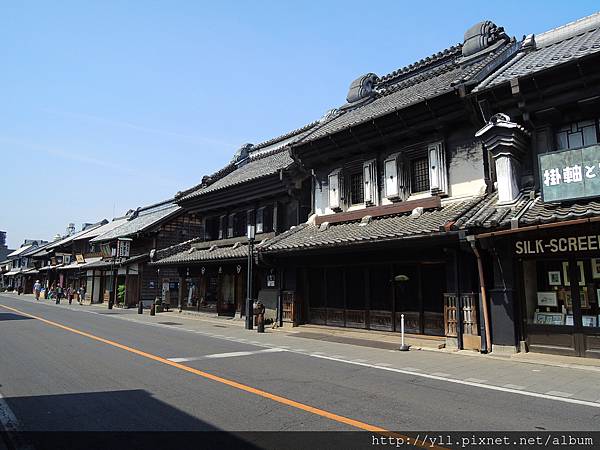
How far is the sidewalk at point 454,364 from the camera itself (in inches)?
323

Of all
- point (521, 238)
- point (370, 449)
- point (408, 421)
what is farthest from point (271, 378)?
point (521, 238)

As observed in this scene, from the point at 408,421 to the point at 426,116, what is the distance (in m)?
11.4

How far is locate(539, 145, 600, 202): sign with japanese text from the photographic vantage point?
1019cm

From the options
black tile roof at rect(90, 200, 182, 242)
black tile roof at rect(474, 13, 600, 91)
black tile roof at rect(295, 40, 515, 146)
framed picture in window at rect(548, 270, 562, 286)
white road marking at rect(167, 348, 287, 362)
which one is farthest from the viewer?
black tile roof at rect(90, 200, 182, 242)

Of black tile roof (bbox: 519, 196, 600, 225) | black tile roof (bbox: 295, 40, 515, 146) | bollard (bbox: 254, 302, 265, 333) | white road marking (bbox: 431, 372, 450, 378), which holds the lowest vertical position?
white road marking (bbox: 431, 372, 450, 378)

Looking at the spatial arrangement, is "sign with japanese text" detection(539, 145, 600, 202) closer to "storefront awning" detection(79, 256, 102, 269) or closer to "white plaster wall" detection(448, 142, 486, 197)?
"white plaster wall" detection(448, 142, 486, 197)

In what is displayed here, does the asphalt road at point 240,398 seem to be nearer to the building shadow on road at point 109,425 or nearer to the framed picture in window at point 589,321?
the building shadow on road at point 109,425

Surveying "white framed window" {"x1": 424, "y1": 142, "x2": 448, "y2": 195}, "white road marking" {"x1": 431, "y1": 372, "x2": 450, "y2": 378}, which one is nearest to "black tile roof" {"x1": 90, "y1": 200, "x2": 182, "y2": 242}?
"white framed window" {"x1": 424, "y1": 142, "x2": 448, "y2": 195}

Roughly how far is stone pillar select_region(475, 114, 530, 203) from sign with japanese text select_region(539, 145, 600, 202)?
3.46 feet

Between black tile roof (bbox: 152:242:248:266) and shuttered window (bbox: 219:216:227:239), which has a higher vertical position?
shuttered window (bbox: 219:216:227:239)

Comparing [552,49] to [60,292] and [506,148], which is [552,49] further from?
[60,292]

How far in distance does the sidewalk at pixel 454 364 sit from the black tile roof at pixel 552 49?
7985 mm

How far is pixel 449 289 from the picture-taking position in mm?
13375

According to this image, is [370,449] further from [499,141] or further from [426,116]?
[426,116]
